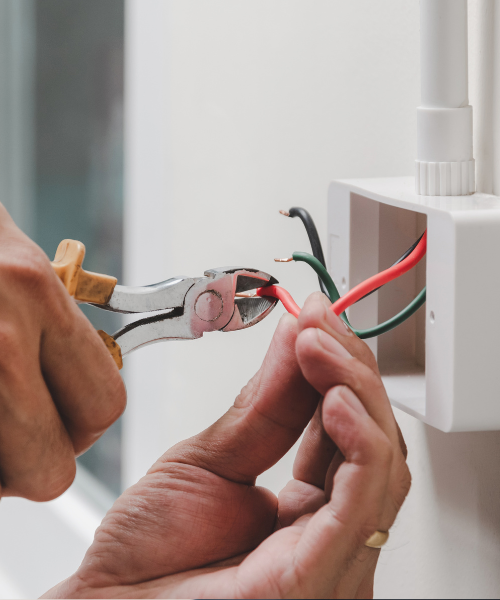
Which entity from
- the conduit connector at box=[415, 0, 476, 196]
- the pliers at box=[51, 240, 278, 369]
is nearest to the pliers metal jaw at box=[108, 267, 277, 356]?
the pliers at box=[51, 240, 278, 369]

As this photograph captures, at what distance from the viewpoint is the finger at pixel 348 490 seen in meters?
0.26

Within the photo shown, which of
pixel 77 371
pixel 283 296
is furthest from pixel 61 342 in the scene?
pixel 283 296

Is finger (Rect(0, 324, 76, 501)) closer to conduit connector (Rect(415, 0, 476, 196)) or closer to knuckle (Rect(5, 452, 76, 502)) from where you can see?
knuckle (Rect(5, 452, 76, 502))

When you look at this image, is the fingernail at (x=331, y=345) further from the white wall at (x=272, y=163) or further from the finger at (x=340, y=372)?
the white wall at (x=272, y=163)

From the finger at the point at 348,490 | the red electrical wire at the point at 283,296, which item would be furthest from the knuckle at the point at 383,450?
the red electrical wire at the point at 283,296

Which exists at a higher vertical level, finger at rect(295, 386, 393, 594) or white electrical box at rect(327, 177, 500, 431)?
white electrical box at rect(327, 177, 500, 431)

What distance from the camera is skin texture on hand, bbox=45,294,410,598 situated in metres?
0.26

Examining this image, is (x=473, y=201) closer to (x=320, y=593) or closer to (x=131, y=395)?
(x=320, y=593)

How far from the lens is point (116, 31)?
113 cm

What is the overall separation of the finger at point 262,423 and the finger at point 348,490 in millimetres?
68

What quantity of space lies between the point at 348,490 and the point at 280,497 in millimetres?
122

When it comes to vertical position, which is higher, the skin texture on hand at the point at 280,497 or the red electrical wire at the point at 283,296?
the red electrical wire at the point at 283,296

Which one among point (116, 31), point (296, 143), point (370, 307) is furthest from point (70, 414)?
point (116, 31)

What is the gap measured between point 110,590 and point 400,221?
0.26 meters
